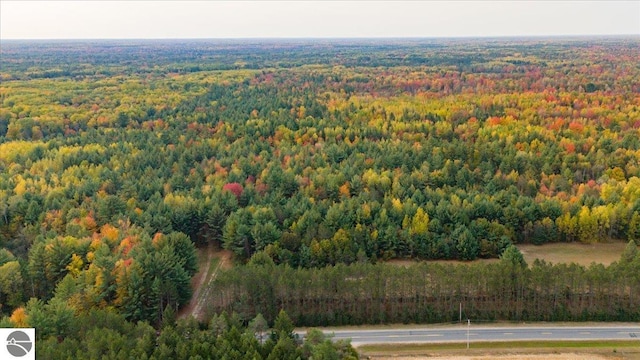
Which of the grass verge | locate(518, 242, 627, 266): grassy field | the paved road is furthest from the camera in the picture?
locate(518, 242, 627, 266): grassy field

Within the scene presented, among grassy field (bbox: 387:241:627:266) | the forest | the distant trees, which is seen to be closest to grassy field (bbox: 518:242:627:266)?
grassy field (bbox: 387:241:627:266)

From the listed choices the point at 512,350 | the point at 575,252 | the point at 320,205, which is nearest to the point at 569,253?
the point at 575,252

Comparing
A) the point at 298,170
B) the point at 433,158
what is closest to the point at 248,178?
the point at 298,170

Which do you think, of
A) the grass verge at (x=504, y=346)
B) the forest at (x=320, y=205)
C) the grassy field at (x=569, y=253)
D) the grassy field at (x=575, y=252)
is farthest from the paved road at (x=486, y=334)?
the grassy field at (x=575, y=252)

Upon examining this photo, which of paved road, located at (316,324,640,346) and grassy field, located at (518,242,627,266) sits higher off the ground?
grassy field, located at (518,242,627,266)

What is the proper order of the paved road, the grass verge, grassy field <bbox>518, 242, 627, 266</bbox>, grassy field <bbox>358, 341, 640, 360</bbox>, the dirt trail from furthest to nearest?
grassy field <bbox>518, 242, 627, 266</bbox> → the dirt trail → the paved road → the grass verge → grassy field <bbox>358, 341, 640, 360</bbox>

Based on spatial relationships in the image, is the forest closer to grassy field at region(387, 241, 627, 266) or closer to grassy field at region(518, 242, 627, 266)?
grassy field at region(387, 241, 627, 266)

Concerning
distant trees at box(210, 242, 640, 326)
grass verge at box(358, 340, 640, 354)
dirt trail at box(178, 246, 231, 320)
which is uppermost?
distant trees at box(210, 242, 640, 326)

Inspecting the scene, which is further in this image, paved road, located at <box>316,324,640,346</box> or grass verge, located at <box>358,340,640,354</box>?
paved road, located at <box>316,324,640,346</box>
